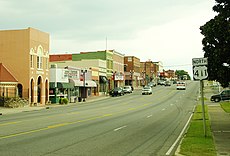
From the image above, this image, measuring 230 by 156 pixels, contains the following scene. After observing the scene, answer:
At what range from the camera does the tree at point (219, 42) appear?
16406mm

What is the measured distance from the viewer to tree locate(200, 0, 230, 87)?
16.4 metres

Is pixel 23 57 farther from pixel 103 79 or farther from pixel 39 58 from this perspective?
pixel 103 79

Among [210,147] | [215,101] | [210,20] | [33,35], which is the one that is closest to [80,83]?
[33,35]

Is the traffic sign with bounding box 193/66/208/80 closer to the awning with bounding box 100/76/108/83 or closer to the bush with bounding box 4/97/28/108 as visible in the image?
the bush with bounding box 4/97/28/108

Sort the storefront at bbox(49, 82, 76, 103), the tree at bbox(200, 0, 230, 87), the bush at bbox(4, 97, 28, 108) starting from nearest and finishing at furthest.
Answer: the tree at bbox(200, 0, 230, 87) → the bush at bbox(4, 97, 28, 108) → the storefront at bbox(49, 82, 76, 103)

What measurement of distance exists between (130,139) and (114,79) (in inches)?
2763

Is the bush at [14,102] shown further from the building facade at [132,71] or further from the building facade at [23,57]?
the building facade at [132,71]

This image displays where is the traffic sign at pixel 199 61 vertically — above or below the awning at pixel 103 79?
below

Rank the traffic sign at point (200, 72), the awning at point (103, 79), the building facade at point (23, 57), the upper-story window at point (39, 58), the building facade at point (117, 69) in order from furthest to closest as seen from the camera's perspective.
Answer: the building facade at point (117, 69) < the awning at point (103, 79) < the upper-story window at point (39, 58) < the building facade at point (23, 57) < the traffic sign at point (200, 72)

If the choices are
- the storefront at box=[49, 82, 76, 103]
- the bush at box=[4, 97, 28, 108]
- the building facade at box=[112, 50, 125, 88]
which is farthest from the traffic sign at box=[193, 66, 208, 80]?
the building facade at box=[112, 50, 125, 88]

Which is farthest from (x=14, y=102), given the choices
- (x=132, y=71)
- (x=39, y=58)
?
(x=132, y=71)

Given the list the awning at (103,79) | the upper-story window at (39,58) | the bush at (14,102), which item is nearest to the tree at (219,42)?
the bush at (14,102)

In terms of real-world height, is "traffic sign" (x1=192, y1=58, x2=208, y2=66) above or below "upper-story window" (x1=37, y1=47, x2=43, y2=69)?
below

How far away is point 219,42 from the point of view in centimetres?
1686
